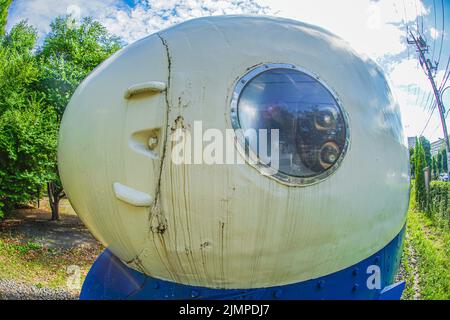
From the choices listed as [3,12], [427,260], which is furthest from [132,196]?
[3,12]

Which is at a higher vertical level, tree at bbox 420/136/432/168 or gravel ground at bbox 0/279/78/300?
tree at bbox 420/136/432/168

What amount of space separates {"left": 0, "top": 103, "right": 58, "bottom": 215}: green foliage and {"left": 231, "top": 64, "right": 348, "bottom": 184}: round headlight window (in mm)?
10167

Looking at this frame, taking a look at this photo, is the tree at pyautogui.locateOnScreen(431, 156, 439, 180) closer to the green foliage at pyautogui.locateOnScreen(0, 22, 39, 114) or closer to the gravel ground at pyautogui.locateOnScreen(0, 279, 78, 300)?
the gravel ground at pyautogui.locateOnScreen(0, 279, 78, 300)

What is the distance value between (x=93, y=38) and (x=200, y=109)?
1556 centimetres

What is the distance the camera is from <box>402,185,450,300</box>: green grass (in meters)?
5.86

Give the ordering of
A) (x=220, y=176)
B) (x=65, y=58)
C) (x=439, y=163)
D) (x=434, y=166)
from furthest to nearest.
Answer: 1. (x=65, y=58)
2. (x=434, y=166)
3. (x=439, y=163)
4. (x=220, y=176)

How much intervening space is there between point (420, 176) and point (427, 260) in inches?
124

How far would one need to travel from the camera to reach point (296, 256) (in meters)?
1.78

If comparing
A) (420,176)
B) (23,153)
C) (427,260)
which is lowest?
(427,260)

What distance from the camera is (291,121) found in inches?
68.1

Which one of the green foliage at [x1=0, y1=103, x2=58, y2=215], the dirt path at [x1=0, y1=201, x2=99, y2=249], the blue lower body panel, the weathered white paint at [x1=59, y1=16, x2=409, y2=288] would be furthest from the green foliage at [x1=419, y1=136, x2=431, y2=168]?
the green foliage at [x1=0, y1=103, x2=58, y2=215]

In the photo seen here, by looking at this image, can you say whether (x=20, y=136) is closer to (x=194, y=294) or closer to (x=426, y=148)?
(x=194, y=294)

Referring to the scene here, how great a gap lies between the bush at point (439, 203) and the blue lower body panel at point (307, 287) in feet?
19.2
